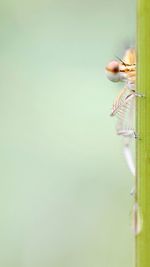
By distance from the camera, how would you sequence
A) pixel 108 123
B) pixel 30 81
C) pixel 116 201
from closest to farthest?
pixel 116 201 < pixel 108 123 < pixel 30 81

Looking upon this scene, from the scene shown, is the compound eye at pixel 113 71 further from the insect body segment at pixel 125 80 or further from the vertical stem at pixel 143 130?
the vertical stem at pixel 143 130

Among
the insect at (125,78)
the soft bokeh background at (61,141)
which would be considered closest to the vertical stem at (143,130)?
the insect at (125,78)

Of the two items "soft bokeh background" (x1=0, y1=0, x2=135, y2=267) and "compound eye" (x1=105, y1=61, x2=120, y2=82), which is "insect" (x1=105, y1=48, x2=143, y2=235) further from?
"soft bokeh background" (x1=0, y1=0, x2=135, y2=267)

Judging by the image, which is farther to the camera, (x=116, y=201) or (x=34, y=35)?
(x=34, y=35)

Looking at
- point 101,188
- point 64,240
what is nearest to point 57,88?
point 101,188

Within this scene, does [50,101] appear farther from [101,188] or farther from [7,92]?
[101,188]

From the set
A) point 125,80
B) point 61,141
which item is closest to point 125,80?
A: point 125,80

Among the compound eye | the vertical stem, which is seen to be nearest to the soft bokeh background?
the compound eye
